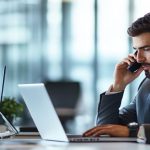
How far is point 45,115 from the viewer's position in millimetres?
1919

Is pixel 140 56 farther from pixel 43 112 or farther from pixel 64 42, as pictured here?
pixel 64 42

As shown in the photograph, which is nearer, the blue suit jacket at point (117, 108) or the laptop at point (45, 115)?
the laptop at point (45, 115)

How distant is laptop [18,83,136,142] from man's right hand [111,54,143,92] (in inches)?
32.8

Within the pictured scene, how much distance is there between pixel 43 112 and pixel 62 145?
16 centimetres

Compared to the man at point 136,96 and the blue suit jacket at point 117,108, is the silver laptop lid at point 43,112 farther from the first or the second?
the blue suit jacket at point 117,108

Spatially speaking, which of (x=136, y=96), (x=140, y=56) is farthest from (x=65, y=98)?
(x=140, y=56)

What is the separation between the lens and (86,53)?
7.74m

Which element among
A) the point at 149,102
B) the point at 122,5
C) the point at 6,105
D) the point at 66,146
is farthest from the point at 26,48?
the point at 66,146

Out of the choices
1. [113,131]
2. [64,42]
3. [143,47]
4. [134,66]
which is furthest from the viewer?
[64,42]

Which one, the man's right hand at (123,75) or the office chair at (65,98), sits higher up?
the man's right hand at (123,75)

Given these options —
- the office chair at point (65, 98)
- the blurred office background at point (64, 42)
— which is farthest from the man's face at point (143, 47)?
the blurred office background at point (64, 42)

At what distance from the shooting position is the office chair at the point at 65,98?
6508 mm

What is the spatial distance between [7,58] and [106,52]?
160 cm

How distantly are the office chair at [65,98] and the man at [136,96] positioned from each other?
3537 millimetres
